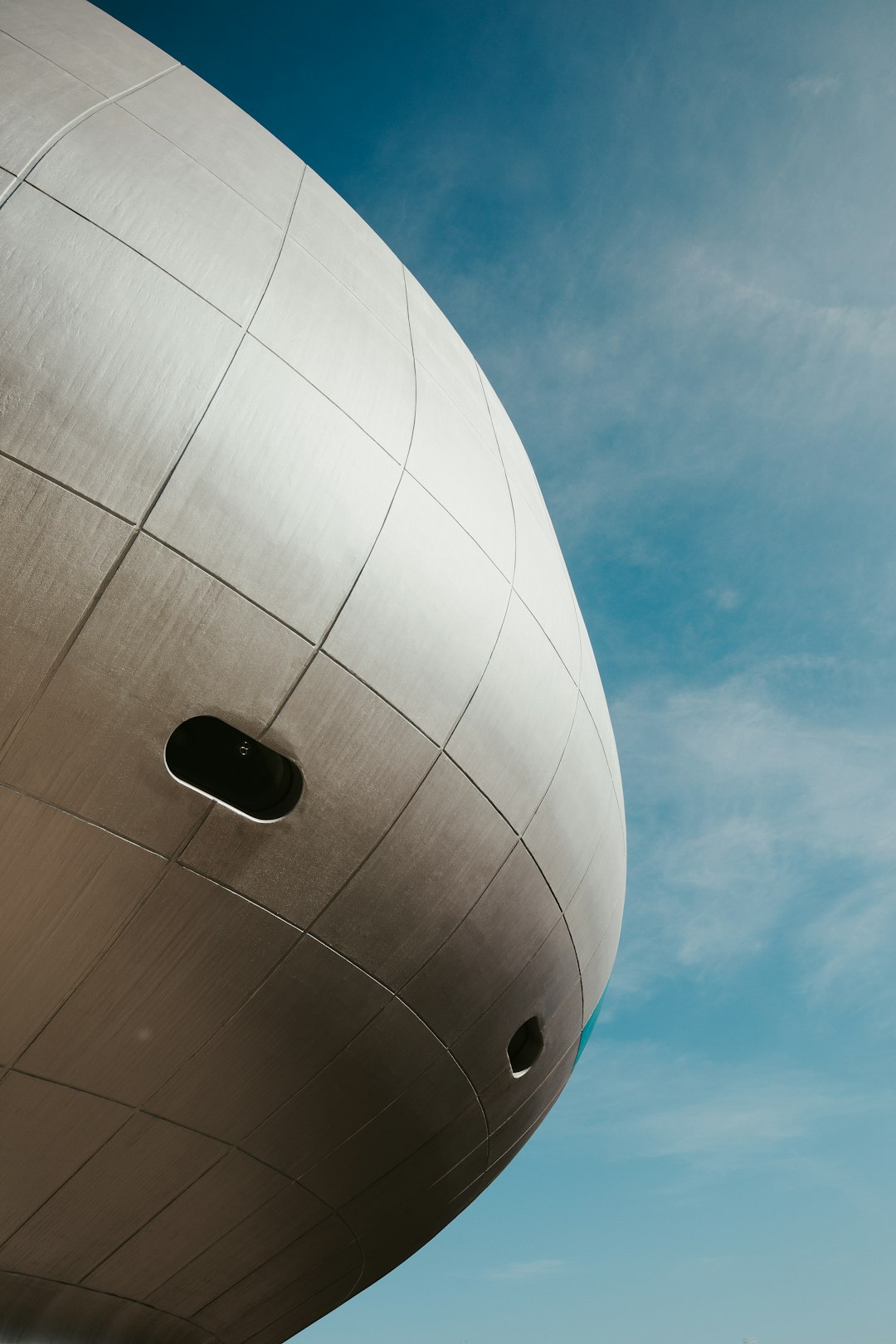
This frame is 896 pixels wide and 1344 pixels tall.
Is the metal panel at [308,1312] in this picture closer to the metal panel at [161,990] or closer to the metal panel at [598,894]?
the metal panel at [598,894]

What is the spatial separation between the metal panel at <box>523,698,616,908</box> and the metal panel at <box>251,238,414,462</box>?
11.9 ft

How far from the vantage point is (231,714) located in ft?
24.5

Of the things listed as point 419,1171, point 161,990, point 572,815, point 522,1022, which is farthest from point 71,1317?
point 572,815

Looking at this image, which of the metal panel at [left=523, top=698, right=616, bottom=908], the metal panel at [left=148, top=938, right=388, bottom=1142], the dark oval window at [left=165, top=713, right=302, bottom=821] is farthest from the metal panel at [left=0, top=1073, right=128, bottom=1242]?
the metal panel at [left=523, top=698, right=616, bottom=908]

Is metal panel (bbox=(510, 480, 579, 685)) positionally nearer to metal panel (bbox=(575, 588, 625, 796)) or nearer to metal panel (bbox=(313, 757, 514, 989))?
metal panel (bbox=(575, 588, 625, 796))

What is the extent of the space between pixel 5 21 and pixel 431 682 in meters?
6.60

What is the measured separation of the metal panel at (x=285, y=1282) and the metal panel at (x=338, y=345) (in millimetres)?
8466

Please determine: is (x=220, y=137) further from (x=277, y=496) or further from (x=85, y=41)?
(x=277, y=496)

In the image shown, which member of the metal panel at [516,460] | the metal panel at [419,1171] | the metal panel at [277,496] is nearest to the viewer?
the metal panel at [277,496]

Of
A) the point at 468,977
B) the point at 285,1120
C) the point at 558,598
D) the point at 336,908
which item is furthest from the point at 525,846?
the point at 285,1120

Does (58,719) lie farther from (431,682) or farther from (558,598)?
(558,598)

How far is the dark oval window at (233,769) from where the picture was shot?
25.3ft

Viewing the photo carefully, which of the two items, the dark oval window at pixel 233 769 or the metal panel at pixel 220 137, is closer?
the dark oval window at pixel 233 769

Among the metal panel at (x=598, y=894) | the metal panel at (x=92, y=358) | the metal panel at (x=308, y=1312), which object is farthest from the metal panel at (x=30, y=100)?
the metal panel at (x=308, y=1312)
